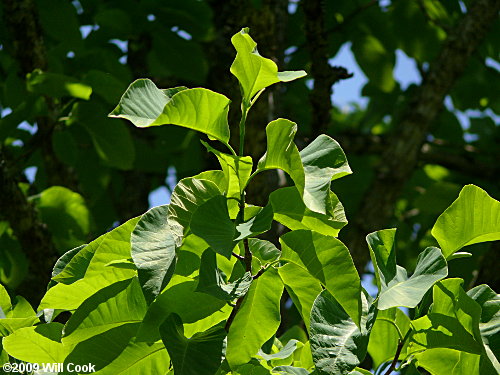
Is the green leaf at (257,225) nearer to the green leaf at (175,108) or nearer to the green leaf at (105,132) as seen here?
the green leaf at (175,108)

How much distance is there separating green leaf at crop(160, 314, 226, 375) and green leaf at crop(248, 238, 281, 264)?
0.33 ft

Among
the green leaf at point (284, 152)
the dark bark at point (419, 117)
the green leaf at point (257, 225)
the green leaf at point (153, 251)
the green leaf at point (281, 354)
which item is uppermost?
the green leaf at point (284, 152)

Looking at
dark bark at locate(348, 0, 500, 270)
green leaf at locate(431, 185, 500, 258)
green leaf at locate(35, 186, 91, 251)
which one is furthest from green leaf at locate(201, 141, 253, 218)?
dark bark at locate(348, 0, 500, 270)

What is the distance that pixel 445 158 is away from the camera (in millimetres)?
2479

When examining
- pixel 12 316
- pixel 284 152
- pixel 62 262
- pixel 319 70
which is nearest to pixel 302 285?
pixel 284 152

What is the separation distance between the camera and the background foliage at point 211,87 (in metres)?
1.92

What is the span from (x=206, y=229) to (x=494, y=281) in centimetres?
130

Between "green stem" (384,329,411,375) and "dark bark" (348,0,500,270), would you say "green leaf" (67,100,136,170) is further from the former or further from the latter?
"green stem" (384,329,411,375)

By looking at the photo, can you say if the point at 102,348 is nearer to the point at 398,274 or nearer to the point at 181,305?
the point at 181,305

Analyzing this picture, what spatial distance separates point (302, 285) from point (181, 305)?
15 centimetres

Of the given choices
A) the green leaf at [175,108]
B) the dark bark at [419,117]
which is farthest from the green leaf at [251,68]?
the dark bark at [419,117]

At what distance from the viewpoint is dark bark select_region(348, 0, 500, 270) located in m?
2.21

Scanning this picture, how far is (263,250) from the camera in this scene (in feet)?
2.75

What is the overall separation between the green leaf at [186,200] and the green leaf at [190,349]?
0.09m
